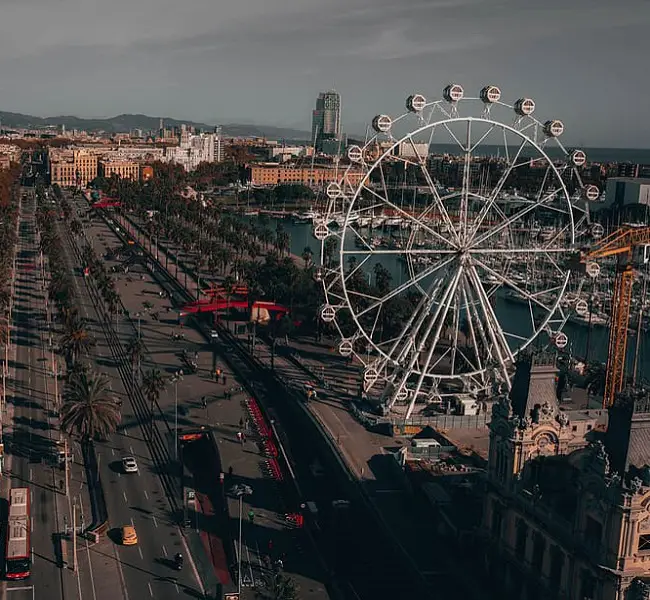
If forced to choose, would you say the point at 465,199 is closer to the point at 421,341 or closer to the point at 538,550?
the point at 421,341

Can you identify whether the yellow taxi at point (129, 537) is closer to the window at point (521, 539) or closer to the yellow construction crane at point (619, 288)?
the window at point (521, 539)

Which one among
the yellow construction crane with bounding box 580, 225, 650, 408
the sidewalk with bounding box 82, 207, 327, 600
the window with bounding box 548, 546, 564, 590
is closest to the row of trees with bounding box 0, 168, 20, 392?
the sidewalk with bounding box 82, 207, 327, 600

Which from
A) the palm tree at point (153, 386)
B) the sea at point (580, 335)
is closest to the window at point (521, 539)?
the palm tree at point (153, 386)

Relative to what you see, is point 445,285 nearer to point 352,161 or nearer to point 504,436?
point 352,161

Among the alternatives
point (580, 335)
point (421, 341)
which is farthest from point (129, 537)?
point (580, 335)

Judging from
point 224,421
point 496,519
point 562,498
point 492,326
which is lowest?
point 224,421

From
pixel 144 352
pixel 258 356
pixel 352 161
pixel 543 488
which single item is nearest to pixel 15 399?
pixel 144 352

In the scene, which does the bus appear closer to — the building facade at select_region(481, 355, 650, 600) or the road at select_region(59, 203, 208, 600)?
the road at select_region(59, 203, 208, 600)
